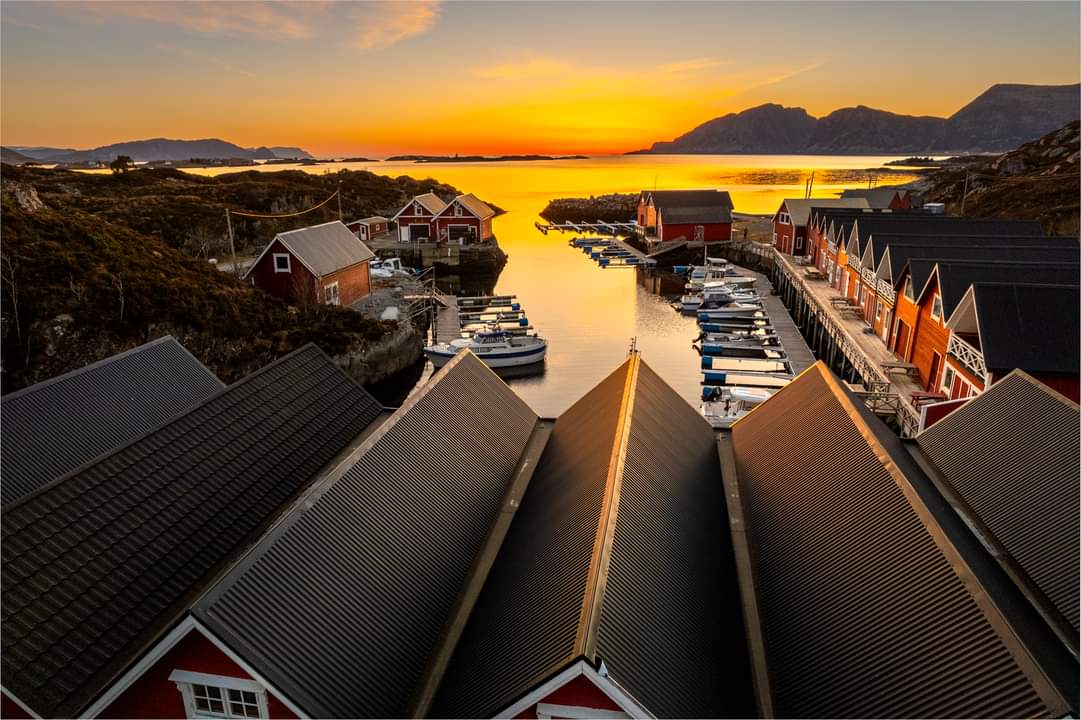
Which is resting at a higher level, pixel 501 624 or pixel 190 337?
pixel 190 337

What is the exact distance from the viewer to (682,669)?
10688 mm

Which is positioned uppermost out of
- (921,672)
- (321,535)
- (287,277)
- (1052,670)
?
(287,277)

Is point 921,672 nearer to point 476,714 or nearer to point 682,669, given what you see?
point 682,669

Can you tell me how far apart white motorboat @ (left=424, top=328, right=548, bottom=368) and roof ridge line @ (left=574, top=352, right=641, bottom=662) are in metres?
25.1

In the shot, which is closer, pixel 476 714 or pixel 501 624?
pixel 476 714

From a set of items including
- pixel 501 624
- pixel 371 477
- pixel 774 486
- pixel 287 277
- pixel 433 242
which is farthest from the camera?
pixel 433 242

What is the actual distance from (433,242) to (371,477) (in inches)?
2822

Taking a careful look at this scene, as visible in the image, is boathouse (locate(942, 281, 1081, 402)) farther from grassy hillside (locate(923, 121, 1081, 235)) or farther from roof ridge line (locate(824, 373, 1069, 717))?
grassy hillside (locate(923, 121, 1081, 235))

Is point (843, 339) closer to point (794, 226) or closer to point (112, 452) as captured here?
point (794, 226)

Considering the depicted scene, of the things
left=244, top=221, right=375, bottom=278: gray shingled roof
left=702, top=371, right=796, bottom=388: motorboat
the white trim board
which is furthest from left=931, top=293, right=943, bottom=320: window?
left=244, top=221, right=375, bottom=278: gray shingled roof

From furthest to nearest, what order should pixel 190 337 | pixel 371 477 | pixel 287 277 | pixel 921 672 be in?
pixel 287 277 < pixel 190 337 < pixel 371 477 < pixel 921 672

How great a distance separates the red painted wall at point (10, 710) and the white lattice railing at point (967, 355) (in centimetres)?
2959

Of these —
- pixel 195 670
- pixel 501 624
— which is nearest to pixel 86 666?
pixel 195 670

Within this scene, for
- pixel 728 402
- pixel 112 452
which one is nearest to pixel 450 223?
pixel 728 402
